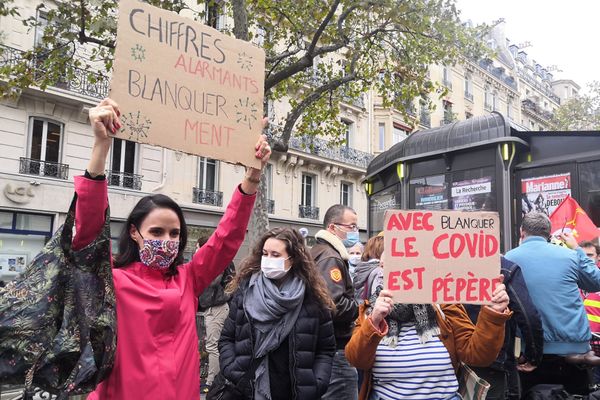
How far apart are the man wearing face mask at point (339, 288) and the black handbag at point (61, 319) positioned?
217 centimetres

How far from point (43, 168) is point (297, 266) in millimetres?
13544

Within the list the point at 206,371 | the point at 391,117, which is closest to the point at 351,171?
the point at 391,117

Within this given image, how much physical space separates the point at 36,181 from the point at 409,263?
14215 mm

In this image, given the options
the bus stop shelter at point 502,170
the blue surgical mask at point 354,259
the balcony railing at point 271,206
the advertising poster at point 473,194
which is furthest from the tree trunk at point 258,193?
the balcony railing at point 271,206

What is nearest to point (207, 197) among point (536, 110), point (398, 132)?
point (398, 132)

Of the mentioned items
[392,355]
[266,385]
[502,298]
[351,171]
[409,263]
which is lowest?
[266,385]

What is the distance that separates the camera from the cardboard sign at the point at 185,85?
7.57 feet

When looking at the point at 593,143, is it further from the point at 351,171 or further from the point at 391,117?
the point at 391,117

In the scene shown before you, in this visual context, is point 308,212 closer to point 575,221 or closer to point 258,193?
point 258,193

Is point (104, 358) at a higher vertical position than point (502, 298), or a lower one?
lower

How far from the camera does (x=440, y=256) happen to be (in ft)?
8.79

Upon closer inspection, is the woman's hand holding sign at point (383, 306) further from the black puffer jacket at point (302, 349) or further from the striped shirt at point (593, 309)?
the striped shirt at point (593, 309)

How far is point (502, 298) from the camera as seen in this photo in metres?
2.63

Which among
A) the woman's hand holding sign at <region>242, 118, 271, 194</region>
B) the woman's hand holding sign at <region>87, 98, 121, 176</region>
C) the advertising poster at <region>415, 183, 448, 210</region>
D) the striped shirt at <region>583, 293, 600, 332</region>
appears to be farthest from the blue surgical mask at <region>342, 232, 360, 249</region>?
the woman's hand holding sign at <region>87, 98, 121, 176</region>
